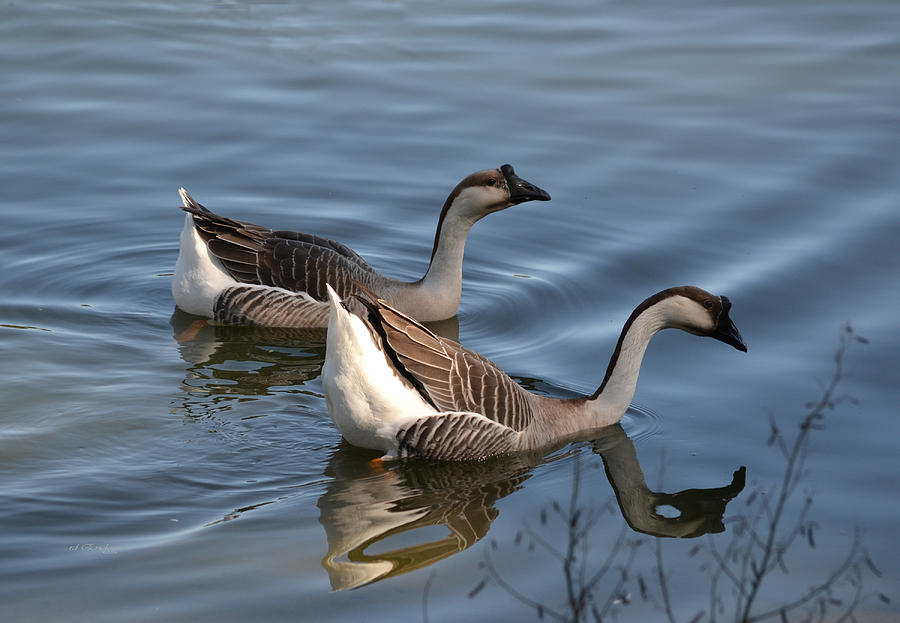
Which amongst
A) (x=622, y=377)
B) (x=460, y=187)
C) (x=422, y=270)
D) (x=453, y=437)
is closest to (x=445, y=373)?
→ (x=453, y=437)

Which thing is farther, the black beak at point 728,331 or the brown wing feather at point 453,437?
the black beak at point 728,331

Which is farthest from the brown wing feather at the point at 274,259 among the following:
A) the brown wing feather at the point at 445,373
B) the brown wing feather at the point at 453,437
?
the brown wing feather at the point at 453,437

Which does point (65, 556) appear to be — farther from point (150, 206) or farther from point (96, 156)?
point (96, 156)

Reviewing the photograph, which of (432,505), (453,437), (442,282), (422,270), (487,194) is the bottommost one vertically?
(432,505)

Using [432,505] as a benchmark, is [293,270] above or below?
above

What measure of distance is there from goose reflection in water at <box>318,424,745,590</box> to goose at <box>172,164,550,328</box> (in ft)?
8.62

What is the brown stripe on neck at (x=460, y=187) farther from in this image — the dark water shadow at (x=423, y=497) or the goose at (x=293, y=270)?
the dark water shadow at (x=423, y=497)

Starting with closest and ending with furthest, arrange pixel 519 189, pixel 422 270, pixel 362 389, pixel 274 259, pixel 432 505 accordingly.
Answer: pixel 432 505 → pixel 362 389 → pixel 519 189 → pixel 274 259 → pixel 422 270

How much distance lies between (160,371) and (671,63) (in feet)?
31.4

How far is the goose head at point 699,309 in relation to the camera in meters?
8.30

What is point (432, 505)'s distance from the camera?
7156 millimetres

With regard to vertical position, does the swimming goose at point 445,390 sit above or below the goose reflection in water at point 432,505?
above

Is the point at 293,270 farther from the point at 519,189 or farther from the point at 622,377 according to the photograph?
the point at 622,377

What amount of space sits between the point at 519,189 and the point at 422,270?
74.9 inches
